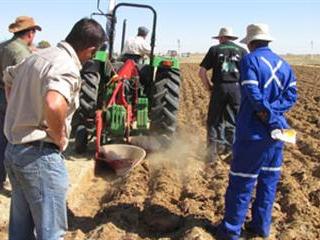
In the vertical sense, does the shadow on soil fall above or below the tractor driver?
below

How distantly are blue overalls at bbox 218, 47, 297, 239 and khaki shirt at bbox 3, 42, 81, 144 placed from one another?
1.64 m

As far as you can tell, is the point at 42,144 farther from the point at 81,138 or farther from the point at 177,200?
the point at 81,138

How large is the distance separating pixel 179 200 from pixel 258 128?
1.64 metres

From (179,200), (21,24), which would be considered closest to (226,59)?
(179,200)

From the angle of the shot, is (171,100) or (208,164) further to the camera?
(171,100)

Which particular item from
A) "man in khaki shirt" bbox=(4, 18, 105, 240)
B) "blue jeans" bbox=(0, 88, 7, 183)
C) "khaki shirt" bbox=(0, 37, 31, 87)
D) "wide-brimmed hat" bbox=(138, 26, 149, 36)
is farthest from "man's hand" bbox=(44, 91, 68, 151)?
"wide-brimmed hat" bbox=(138, 26, 149, 36)

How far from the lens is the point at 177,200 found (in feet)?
19.0

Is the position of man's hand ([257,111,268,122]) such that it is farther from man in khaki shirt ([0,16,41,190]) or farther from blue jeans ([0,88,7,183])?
blue jeans ([0,88,7,183])

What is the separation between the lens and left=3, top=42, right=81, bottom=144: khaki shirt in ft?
10.2

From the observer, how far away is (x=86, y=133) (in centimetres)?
758

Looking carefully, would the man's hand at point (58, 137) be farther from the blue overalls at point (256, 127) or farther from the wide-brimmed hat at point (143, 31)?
the wide-brimmed hat at point (143, 31)

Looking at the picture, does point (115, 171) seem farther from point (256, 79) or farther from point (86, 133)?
point (256, 79)

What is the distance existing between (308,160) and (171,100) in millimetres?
2029

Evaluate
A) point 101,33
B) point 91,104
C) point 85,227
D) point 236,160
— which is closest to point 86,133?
point 91,104
